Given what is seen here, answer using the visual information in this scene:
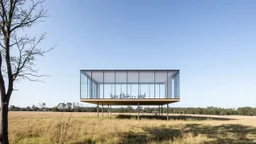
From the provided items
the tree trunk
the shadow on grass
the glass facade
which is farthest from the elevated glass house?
the tree trunk

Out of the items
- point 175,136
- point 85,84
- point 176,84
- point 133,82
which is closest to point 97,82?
point 85,84

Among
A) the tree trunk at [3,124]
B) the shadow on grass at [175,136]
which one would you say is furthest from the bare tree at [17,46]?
the shadow on grass at [175,136]

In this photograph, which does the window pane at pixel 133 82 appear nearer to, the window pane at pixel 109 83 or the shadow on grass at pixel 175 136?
the window pane at pixel 109 83

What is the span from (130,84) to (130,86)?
19 centimetres

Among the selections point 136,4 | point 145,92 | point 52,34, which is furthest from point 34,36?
point 145,92

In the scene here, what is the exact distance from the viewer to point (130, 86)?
21719 mm

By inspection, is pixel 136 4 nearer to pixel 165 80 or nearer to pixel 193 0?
pixel 193 0

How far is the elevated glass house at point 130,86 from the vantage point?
2086 centimetres

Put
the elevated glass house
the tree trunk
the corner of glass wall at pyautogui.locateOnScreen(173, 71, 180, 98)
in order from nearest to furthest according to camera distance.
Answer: the tree trunk
the corner of glass wall at pyautogui.locateOnScreen(173, 71, 180, 98)
the elevated glass house

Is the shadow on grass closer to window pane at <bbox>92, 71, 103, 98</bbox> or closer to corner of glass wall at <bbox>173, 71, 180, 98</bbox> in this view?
corner of glass wall at <bbox>173, 71, 180, 98</bbox>

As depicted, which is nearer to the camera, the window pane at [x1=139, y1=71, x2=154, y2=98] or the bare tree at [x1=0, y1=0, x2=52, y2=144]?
the bare tree at [x1=0, y1=0, x2=52, y2=144]

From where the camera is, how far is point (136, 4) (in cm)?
1683

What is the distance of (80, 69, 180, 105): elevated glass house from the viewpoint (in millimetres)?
20859

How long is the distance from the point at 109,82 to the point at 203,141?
45.7ft
